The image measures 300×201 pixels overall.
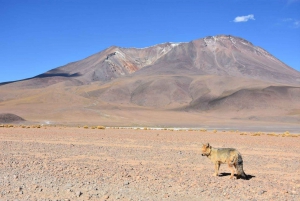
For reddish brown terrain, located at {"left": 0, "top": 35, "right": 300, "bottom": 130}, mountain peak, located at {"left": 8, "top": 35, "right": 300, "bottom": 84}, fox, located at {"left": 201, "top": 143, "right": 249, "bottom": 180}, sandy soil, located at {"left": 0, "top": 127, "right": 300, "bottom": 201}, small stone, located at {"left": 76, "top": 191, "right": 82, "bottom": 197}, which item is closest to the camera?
small stone, located at {"left": 76, "top": 191, "right": 82, "bottom": 197}

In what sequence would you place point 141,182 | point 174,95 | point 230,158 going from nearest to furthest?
1. point 141,182
2. point 230,158
3. point 174,95

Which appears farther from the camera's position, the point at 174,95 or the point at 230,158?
the point at 174,95

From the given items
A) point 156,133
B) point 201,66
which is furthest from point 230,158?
point 201,66

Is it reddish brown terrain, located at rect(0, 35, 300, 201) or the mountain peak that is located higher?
the mountain peak

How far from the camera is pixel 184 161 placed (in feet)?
47.1

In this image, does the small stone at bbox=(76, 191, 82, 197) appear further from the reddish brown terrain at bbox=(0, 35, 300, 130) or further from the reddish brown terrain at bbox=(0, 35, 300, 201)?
the reddish brown terrain at bbox=(0, 35, 300, 130)

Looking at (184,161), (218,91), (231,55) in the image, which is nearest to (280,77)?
(231,55)

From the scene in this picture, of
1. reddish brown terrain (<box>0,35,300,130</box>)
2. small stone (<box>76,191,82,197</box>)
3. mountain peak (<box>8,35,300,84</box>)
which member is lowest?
small stone (<box>76,191,82,197</box>)

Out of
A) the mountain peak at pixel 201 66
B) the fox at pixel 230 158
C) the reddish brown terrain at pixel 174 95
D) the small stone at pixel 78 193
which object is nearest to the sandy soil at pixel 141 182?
the small stone at pixel 78 193

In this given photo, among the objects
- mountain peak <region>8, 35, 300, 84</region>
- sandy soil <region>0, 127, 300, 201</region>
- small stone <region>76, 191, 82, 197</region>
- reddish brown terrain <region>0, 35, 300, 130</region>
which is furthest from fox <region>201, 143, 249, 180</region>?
mountain peak <region>8, 35, 300, 84</region>

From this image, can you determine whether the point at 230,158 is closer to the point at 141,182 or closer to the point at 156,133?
the point at 141,182

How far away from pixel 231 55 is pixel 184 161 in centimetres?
18285

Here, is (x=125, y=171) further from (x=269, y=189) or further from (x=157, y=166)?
(x=269, y=189)

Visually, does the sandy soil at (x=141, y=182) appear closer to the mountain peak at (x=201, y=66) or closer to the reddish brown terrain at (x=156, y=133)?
the reddish brown terrain at (x=156, y=133)
